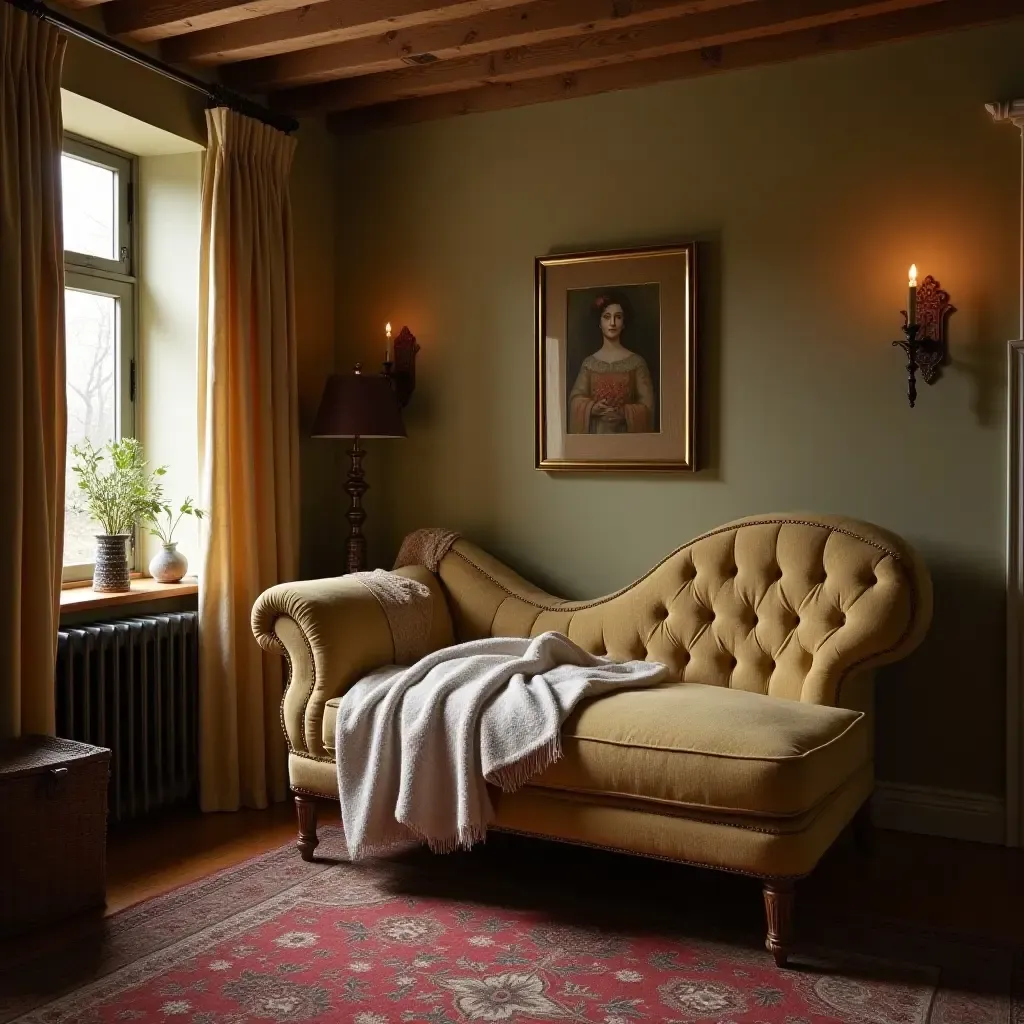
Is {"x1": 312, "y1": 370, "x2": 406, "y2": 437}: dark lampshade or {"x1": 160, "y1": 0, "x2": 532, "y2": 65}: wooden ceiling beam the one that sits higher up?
{"x1": 160, "y1": 0, "x2": 532, "y2": 65}: wooden ceiling beam

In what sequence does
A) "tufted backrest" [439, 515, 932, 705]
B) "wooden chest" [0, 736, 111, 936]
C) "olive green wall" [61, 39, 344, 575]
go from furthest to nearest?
"olive green wall" [61, 39, 344, 575], "tufted backrest" [439, 515, 932, 705], "wooden chest" [0, 736, 111, 936]

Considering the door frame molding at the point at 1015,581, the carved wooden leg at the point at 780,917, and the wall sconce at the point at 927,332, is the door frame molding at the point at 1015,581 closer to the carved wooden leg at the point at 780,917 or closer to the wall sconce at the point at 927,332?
the wall sconce at the point at 927,332

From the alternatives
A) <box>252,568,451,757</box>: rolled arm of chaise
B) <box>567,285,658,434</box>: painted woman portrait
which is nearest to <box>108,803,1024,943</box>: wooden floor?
<box>252,568,451,757</box>: rolled arm of chaise

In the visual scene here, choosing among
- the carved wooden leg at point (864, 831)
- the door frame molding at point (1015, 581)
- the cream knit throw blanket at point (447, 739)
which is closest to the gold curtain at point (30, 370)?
the cream knit throw blanket at point (447, 739)

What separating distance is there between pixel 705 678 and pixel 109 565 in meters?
1.97

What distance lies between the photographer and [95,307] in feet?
12.7

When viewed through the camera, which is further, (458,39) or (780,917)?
(458,39)

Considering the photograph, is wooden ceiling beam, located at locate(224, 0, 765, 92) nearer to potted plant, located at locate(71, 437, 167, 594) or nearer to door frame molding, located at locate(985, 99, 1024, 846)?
door frame molding, located at locate(985, 99, 1024, 846)

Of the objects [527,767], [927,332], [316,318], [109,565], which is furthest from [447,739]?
[316,318]

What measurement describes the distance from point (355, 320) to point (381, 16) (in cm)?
137

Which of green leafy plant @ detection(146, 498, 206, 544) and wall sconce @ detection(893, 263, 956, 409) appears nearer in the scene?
wall sconce @ detection(893, 263, 956, 409)

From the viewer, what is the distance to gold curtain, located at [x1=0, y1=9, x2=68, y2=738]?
299 cm

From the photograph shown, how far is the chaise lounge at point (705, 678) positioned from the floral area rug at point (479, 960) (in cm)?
20

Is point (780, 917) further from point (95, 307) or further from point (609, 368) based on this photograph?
point (95, 307)
